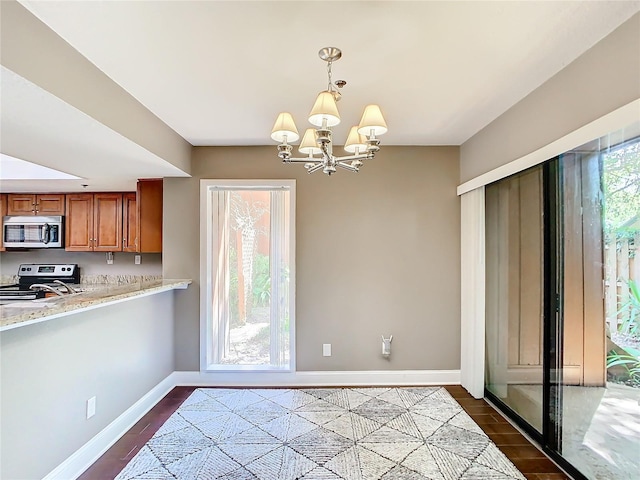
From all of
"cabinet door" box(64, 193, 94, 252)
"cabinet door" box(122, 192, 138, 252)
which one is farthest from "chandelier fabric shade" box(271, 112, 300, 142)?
"cabinet door" box(64, 193, 94, 252)

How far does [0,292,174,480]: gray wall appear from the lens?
1794 mm

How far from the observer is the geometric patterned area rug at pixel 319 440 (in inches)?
89.7

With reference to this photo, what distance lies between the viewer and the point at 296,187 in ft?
12.4

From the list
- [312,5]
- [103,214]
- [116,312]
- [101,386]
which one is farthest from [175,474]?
[103,214]

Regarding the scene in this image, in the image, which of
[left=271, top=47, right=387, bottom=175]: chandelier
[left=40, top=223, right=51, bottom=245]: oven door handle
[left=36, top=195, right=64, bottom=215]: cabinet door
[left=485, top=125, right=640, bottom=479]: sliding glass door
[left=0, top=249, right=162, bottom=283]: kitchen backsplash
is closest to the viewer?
[left=271, top=47, right=387, bottom=175]: chandelier

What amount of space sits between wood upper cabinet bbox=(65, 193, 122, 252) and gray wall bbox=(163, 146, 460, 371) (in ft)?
5.09

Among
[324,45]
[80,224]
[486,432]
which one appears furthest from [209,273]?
[486,432]

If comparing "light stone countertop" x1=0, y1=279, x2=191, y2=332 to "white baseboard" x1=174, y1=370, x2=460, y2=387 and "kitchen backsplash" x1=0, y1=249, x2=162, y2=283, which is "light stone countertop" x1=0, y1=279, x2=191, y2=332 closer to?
"white baseboard" x1=174, y1=370, x2=460, y2=387

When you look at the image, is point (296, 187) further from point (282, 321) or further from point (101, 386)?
point (101, 386)

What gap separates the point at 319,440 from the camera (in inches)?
104

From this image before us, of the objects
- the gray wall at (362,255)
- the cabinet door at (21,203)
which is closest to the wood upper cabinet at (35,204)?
the cabinet door at (21,203)

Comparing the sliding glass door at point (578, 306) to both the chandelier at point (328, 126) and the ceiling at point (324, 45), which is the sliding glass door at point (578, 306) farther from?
the chandelier at point (328, 126)

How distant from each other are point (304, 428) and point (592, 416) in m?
1.95

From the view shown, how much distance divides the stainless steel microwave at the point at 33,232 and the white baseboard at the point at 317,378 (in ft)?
9.14
